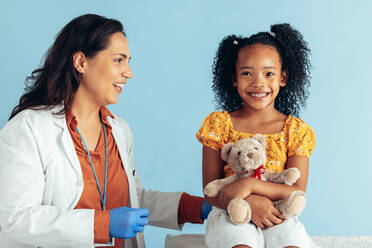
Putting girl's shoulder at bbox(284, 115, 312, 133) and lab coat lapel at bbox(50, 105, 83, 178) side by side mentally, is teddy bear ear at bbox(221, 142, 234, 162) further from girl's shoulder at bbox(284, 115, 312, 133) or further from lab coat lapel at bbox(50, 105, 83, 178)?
lab coat lapel at bbox(50, 105, 83, 178)

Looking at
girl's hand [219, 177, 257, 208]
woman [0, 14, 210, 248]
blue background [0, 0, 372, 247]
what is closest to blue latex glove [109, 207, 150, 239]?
woman [0, 14, 210, 248]

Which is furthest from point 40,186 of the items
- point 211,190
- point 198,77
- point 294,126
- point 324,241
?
point 198,77

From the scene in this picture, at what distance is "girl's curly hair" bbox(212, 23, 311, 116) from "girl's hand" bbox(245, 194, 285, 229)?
0.53 m

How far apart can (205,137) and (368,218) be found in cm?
184

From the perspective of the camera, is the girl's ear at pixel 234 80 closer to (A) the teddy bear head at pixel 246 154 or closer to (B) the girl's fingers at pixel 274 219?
(A) the teddy bear head at pixel 246 154

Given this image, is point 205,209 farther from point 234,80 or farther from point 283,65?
point 283,65

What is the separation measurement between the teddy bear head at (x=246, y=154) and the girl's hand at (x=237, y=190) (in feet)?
0.14

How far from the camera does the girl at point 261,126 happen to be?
5.05ft

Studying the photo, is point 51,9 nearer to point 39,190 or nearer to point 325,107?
point 39,190

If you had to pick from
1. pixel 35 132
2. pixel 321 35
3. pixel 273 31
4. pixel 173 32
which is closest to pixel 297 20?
pixel 321 35

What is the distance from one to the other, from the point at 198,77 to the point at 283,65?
108cm

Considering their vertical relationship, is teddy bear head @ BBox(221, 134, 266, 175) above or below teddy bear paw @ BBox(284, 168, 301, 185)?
above

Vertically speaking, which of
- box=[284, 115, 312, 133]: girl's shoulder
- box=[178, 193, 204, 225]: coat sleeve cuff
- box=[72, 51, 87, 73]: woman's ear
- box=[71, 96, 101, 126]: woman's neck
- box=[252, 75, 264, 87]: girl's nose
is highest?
box=[72, 51, 87, 73]: woman's ear

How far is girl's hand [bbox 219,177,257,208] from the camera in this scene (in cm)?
155
